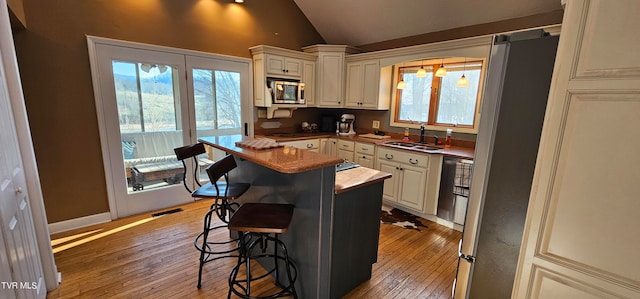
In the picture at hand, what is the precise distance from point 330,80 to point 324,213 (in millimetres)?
3049

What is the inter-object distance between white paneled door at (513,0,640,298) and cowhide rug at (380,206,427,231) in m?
2.14

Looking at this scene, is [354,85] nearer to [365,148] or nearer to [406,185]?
[365,148]

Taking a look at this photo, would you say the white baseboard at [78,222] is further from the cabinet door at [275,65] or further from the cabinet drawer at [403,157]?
the cabinet drawer at [403,157]

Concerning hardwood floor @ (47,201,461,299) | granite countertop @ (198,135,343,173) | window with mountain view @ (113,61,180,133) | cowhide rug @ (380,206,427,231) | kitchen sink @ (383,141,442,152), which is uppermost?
window with mountain view @ (113,61,180,133)

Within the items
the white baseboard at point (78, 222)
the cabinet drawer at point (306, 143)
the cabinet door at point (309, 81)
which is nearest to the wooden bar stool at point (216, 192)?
the white baseboard at point (78, 222)

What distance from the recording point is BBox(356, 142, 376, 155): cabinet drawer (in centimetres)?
372

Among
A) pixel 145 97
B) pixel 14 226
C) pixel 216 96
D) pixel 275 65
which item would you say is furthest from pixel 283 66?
pixel 14 226

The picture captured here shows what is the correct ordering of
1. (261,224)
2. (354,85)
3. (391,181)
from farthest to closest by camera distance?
(354,85), (391,181), (261,224)

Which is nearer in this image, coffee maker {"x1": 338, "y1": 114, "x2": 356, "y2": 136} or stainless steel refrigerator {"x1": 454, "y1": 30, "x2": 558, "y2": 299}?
stainless steel refrigerator {"x1": 454, "y1": 30, "x2": 558, "y2": 299}

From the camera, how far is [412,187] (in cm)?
329

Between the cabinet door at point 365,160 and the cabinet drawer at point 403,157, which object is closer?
the cabinet drawer at point 403,157

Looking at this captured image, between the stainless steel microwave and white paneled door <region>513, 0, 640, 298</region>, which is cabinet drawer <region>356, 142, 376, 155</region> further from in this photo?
white paneled door <region>513, 0, 640, 298</region>

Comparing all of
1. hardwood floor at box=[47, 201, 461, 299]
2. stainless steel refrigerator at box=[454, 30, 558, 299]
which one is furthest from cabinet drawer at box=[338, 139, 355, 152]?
stainless steel refrigerator at box=[454, 30, 558, 299]

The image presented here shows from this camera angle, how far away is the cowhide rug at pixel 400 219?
312cm
